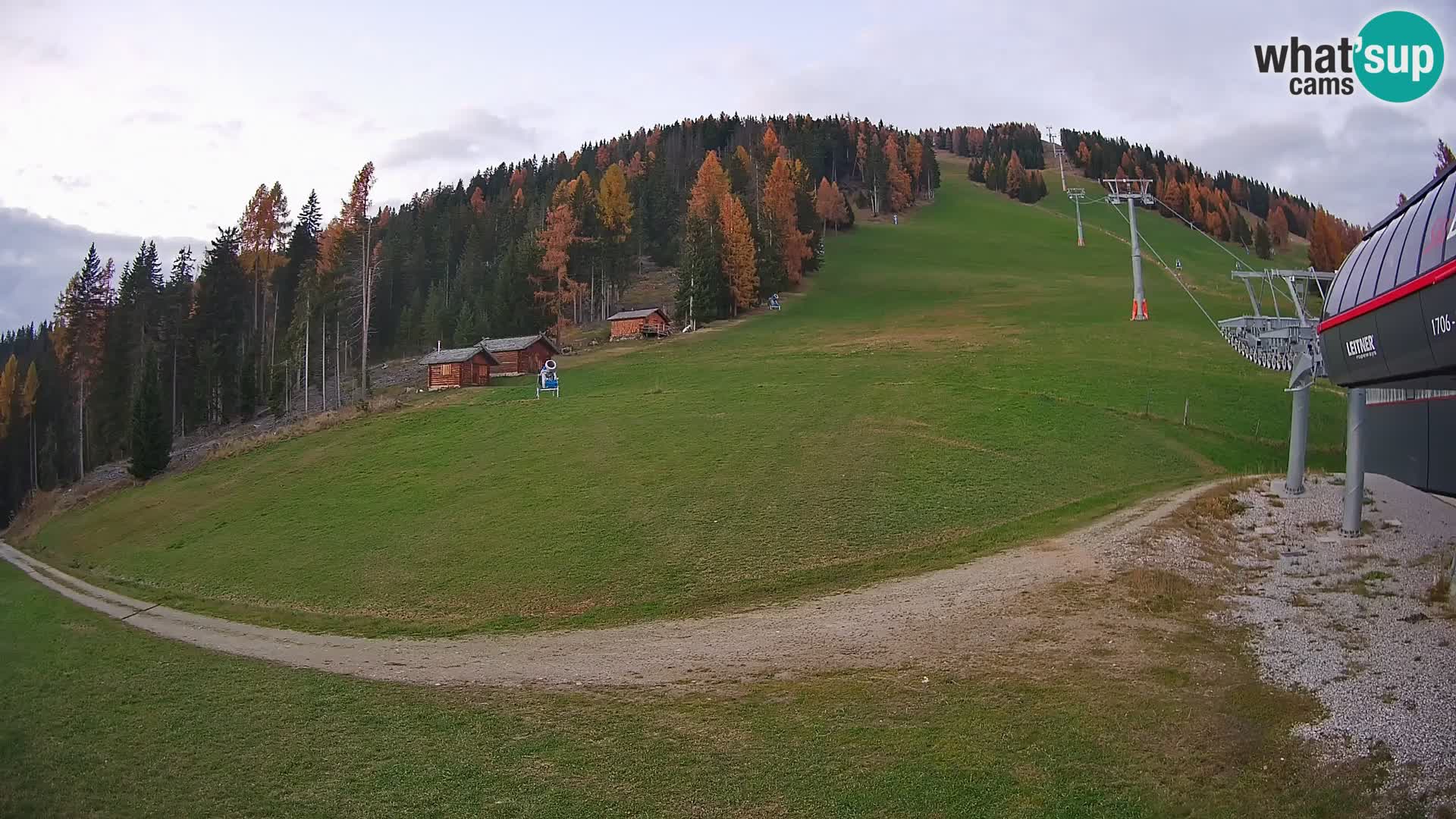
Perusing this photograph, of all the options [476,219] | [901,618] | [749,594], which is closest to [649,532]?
[749,594]

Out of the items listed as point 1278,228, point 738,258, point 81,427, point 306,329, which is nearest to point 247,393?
point 306,329

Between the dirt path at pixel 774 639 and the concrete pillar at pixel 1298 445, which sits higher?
the concrete pillar at pixel 1298 445

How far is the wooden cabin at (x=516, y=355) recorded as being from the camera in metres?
66.0

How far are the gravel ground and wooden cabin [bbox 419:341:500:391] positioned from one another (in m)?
48.1

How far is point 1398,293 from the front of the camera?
13.1 metres

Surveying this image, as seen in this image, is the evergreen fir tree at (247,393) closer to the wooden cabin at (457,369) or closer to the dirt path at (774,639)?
the wooden cabin at (457,369)

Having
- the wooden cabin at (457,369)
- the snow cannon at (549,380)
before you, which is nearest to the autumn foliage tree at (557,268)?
the wooden cabin at (457,369)

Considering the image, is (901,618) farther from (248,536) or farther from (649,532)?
(248,536)

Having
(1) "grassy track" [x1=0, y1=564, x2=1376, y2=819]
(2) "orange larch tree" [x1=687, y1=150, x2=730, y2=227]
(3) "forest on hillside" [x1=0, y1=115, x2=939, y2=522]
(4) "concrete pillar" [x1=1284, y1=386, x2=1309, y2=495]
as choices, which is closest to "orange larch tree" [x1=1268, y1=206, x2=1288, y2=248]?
(3) "forest on hillside" [x1=0, y1=115, x2=939, y2=522]

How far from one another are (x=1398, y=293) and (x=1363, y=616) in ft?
28.1

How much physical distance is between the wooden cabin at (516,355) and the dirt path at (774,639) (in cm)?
4127

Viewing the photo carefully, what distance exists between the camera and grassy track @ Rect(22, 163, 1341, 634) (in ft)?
85.3

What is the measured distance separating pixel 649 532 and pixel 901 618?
410 inches

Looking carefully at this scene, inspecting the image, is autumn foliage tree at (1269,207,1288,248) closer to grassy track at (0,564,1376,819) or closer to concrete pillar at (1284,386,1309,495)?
concrete pillar at (1284,386,1309,495)
